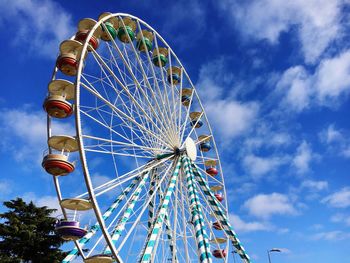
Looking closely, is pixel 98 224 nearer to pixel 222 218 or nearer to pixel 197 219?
pixel 197 219

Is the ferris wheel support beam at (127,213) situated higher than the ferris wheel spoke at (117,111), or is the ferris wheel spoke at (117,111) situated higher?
the ferris wheel spoke at (117,111)

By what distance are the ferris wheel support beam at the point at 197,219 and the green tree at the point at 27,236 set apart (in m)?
11.1

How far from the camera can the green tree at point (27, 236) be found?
2034 cm

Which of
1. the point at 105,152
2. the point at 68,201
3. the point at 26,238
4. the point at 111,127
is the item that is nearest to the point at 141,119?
the point at 111,127

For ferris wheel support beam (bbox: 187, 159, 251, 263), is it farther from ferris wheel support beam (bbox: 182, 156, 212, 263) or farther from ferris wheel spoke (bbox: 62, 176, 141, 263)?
ferris wheel spoke (bbox: 62, 176, 141, 263)

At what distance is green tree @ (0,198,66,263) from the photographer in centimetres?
2034

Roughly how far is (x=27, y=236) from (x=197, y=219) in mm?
12266

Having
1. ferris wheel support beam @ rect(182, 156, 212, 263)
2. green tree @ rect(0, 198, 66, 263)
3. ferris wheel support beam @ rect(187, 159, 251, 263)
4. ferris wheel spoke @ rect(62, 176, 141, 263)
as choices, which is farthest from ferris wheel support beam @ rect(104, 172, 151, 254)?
green tree @ rect(0, 198, 66, 263)

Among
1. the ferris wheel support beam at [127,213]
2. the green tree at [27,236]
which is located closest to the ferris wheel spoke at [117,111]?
the ferris wheel support beam at [127,213]

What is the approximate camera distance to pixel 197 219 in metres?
13.3

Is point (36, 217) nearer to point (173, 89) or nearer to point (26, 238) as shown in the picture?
point (26, 238)

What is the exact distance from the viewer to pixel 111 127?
1413cm

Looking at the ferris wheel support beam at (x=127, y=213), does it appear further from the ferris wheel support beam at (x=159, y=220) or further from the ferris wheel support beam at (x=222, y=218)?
the ferris wheel support beam at (x=222, y=218)

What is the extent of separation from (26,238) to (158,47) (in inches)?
529
